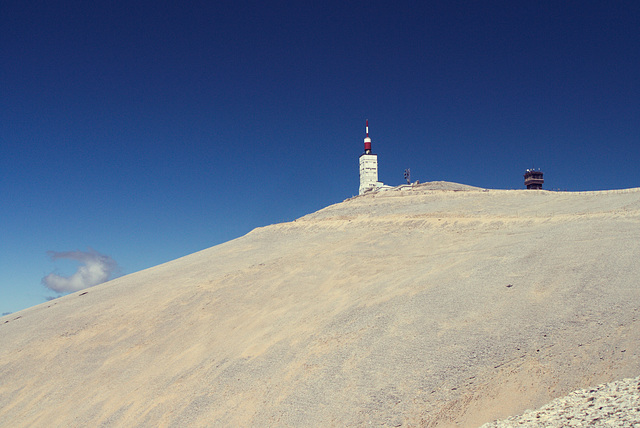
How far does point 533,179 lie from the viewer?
43.5 m

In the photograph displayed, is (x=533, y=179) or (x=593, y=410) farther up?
(x=533, y=179)

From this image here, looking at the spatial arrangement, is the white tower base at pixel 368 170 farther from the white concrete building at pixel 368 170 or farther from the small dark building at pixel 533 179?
the small dark building at pixel 533 179

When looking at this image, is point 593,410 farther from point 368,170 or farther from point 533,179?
point 368,170

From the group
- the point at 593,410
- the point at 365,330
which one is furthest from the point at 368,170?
the point at 593,410

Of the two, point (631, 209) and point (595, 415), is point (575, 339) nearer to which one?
point (595, 415)

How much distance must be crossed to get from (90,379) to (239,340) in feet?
19.5

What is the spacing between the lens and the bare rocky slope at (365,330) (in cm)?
1005

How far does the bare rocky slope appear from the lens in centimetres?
1005

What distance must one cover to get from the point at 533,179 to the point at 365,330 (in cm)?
3630

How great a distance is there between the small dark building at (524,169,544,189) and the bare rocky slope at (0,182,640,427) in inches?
651

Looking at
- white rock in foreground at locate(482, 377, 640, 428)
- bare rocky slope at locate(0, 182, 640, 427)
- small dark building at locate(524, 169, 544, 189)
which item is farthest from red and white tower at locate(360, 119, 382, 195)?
white rock in foreground at locate(482, 377, 640, 428)

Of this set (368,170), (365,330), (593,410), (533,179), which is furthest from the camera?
(368,170)

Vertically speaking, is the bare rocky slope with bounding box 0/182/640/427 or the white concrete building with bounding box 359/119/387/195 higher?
the white concrete building with bounding box 359/119/387/195

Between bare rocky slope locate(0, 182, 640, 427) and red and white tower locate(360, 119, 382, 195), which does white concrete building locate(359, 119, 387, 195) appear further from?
bare rocky slope locate(0, 182, 640, 427)
